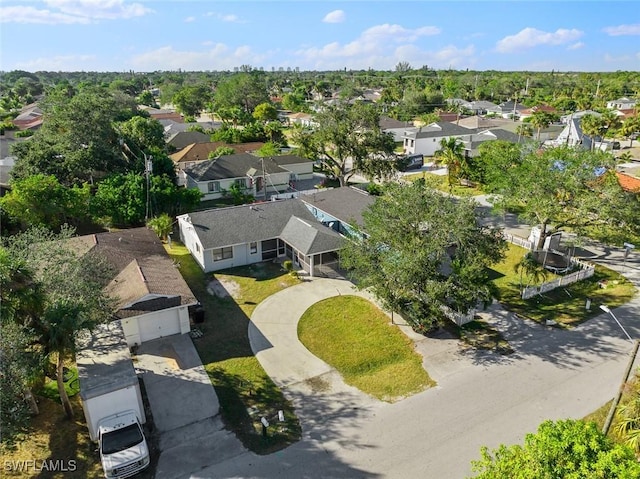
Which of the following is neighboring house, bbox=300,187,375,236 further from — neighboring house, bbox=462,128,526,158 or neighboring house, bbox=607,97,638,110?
neighboring house, bbox=607,97,638,110

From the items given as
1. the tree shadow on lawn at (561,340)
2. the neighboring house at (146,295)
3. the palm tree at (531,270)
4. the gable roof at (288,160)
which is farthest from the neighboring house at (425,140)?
the neighboring house at (146,295)

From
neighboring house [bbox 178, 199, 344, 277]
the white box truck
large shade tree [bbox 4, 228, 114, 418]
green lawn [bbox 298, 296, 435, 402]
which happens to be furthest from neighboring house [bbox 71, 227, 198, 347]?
green lawn [bbox 298, 296, 435, 402]

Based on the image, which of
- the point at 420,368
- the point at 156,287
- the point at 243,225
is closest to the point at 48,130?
the point at 243,225

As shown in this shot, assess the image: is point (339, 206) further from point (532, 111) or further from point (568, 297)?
point (532, 111)

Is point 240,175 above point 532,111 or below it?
below

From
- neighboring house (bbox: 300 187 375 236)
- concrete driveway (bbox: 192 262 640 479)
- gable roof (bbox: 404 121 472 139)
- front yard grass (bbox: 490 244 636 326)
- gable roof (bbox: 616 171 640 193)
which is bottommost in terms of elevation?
concrete driveway (bbox: 192 262 640 479)

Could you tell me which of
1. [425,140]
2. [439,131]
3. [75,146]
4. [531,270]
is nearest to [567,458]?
[531,270]
